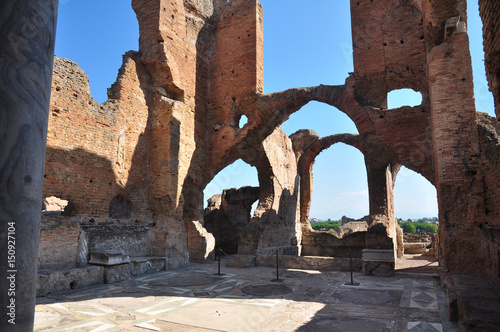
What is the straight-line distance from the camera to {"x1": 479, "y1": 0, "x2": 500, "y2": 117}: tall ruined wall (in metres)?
2.96

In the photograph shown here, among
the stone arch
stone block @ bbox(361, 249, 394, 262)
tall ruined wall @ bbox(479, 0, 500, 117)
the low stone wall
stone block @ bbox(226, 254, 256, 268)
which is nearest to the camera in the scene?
tall ruined wall @ bbox(479, 0, 500, 117)

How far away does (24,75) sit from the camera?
1.12 metres

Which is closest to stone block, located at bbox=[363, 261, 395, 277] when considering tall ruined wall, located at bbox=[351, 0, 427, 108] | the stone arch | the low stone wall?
the low stone wall

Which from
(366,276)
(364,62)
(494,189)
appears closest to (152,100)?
(364,62)

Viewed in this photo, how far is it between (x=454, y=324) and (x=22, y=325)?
15.8 feet

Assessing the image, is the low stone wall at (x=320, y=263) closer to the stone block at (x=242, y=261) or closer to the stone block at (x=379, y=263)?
the stone block at (x=379, y=263)

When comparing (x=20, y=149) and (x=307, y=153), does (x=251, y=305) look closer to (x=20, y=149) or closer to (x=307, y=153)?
(x=20, y=149)

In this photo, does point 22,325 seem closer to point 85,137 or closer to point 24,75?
point 24,75

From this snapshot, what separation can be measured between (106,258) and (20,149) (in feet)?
23.9

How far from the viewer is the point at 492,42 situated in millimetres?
3139

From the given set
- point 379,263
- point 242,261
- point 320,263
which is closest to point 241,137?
point 242,261

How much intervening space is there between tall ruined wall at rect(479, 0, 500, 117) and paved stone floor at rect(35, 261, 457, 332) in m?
2.84

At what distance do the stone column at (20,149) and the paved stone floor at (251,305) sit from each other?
3719 millimetres

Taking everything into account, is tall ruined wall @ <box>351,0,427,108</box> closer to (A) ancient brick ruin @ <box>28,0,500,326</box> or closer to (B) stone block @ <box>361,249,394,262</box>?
(A) ancient brick ruin @ <box>28,0,500,326</box>
